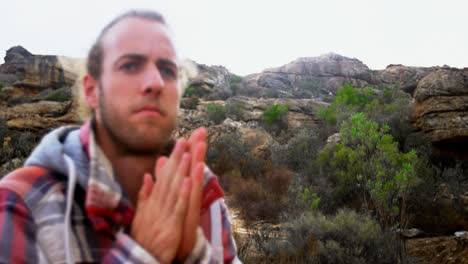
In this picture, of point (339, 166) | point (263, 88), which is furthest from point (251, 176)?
point (263, 88)

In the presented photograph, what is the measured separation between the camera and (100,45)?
0.77m

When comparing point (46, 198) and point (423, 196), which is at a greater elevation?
point (46, 198)

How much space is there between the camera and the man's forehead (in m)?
0.71

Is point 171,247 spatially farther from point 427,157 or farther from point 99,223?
point 427,157

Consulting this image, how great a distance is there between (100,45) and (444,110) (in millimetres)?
9081

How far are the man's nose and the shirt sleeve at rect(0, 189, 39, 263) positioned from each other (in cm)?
35

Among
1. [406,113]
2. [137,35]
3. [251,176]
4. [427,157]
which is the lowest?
[251,176]

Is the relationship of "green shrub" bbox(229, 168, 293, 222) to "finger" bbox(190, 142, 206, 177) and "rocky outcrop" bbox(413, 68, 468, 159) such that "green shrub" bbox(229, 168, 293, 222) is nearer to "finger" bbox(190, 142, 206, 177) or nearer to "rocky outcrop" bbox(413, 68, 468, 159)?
"rocky outcrop" bbox(413, 68, 468, 159)

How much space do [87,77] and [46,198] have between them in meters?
0.36

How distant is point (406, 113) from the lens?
8.74 metres

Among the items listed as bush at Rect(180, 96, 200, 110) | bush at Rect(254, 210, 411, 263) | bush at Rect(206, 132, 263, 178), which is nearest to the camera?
bush at Rect(254, 210, 411, 263)

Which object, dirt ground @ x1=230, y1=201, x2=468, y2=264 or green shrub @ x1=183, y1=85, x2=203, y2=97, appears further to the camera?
green shrub @ x1=183, y1=85, x2=203, y2=97

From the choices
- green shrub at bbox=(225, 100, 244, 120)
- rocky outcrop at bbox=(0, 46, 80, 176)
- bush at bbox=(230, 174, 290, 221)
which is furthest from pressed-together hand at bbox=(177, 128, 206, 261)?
green shrub at bbox=(225, 100, 244, 120)

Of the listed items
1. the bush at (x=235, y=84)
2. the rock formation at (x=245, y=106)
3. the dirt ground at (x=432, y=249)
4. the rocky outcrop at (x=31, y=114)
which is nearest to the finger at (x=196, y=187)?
the rock formation at (x=245, y=106)
